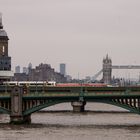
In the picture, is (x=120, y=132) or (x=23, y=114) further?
(x=23, y=114)

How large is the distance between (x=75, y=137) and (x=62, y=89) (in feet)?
236

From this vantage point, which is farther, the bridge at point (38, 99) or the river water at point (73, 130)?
the bridge at point (38, 99)

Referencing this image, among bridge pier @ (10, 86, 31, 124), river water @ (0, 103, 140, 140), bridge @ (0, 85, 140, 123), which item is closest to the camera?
river water @ (0, 103, 140, 140)

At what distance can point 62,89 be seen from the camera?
175750 mm

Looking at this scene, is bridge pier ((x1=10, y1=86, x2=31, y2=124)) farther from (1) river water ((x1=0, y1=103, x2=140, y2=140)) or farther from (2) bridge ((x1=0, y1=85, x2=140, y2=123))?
(1) river water ((x1=0, y1=103, x2=140, y2=140))

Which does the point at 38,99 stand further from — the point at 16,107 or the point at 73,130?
the point at 73,130

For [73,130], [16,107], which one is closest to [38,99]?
Result: [16,107]

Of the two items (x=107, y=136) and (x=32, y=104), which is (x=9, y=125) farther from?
(x=107, y=136)

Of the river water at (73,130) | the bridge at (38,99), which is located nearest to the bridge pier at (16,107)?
the bridge at (38,99)

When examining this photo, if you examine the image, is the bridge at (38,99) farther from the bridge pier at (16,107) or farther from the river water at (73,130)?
the river water at (73,130)

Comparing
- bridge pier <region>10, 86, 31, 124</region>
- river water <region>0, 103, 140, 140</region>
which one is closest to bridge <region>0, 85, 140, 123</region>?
bridge pier <region>10, 86, 31, 124</region>

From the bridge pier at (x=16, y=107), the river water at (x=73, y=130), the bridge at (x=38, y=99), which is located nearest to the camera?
the river water at (x=73, y=130)

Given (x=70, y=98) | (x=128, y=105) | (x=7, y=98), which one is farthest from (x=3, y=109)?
(x=128, y=105)

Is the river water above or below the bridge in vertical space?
below
